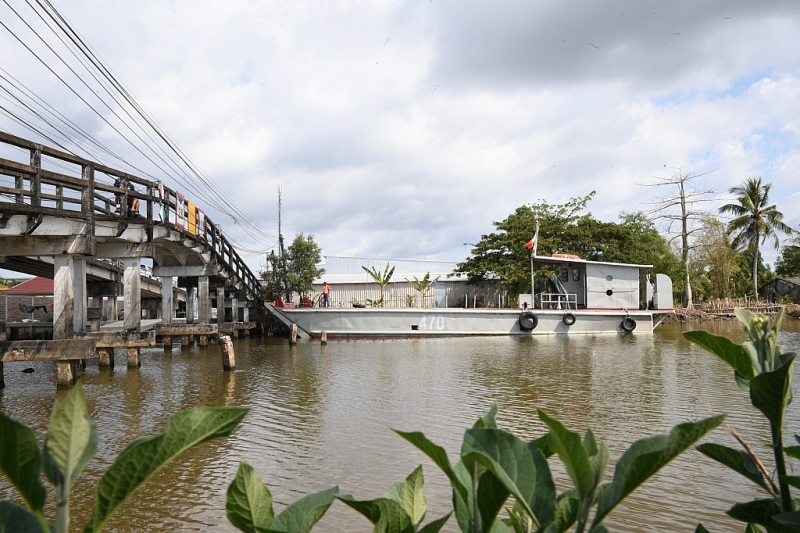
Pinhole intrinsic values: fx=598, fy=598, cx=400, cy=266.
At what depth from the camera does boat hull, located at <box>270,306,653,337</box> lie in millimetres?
22391

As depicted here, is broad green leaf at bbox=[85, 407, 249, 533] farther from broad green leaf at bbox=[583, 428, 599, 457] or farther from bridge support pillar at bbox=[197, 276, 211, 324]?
bridge support pillar at bbox=[197, 276, 211, 324]

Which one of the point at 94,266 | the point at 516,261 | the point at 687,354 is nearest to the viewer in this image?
the point at 687,354

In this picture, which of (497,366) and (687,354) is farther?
(687,354)

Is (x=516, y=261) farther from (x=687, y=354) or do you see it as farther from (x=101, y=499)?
(x=101, y=499)

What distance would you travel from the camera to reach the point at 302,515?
97 centimetres

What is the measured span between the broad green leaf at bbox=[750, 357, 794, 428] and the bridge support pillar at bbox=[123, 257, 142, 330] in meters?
14.6

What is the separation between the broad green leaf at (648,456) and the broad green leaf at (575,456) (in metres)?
0.03

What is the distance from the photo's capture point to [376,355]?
16000 millimetres

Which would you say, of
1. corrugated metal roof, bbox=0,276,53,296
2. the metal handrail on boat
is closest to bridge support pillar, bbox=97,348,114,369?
the metal handrail on boat

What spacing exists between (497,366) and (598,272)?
41.4 feet

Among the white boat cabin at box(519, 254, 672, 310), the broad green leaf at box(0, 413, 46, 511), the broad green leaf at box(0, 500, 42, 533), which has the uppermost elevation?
the white boat cabin at box(519, 254, 672, 310)

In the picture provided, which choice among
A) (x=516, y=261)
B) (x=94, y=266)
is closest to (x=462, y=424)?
(x=94, y=266)

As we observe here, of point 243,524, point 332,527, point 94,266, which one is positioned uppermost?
point 94,266

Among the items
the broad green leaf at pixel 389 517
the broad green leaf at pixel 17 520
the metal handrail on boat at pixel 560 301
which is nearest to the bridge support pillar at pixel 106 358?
the broad green leaf at pixel 389 517
